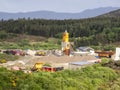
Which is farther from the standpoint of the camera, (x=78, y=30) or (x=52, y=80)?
(x=78, y=30)

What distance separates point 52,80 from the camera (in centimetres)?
2788

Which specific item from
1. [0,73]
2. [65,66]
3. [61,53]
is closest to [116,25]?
[61,53]

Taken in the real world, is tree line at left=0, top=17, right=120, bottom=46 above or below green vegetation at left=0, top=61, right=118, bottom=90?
below

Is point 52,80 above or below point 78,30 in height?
above

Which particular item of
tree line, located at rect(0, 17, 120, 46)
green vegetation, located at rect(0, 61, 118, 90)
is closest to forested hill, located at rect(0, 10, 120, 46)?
tree line, located at rect(0, 17, 120, 46)

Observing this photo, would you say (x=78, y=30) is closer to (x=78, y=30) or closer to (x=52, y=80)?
(x=78, y=30)

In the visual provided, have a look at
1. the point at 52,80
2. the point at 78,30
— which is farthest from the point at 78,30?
the point at 52,80

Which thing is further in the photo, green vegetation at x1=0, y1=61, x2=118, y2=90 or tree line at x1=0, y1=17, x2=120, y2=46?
tree line at x1=0, y1=17, x2=120, y2=46

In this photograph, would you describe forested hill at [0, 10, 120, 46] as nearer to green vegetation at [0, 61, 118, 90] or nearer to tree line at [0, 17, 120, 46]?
tree line at [0, 17, 120, 46]

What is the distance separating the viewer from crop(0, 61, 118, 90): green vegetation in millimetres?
26156

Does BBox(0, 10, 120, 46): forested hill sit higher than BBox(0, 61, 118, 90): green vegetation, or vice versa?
BBox(0, 61, 118, 90): green vegetation

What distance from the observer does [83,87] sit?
2864cm

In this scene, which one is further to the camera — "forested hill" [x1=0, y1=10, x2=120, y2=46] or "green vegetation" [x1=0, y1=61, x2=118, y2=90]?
"forested hill" [x1=0, y1=10, x2=120, y2=46]

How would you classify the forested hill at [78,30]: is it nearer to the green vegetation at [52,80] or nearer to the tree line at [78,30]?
the tree line at [78,30]
